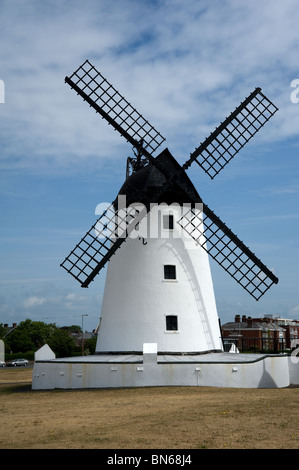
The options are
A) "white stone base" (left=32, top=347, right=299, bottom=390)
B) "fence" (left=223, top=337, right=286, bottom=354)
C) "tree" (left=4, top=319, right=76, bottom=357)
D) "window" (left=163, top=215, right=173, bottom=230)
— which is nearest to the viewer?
"white stone base" (left=32, top=347, right=299, bottom=390)

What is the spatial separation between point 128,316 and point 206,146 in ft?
28.5

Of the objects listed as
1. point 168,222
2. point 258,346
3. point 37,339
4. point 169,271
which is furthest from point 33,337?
point 168,222

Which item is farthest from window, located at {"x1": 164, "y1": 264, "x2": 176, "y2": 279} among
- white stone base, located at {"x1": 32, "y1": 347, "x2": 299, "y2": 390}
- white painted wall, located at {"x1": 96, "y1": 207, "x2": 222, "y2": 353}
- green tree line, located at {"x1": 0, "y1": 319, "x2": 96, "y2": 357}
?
green tree line, located at {"x1": 0, "y1": 319, "x2": 96, "y2": 357}

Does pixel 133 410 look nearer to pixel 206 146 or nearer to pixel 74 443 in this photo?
pixel 74 443

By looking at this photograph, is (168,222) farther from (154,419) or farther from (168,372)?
(154,419)

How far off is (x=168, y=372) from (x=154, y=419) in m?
7.79

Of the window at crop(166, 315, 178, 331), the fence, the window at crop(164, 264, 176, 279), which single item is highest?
the window at crop(164, 264, 176, 279)

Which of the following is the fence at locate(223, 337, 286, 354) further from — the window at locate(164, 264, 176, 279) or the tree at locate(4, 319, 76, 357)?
the tree at locate(4, 319, 76, 357)

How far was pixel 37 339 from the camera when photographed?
82812 mm

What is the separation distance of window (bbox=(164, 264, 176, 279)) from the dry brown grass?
5.39 metres

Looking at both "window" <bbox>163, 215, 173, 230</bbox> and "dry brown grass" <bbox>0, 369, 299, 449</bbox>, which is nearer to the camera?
"dry brown grass" <bbox>0, 369, 299, 449</bbox>

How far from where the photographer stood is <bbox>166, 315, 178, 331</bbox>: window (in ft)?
74.6

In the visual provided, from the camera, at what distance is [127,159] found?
26906 mm
